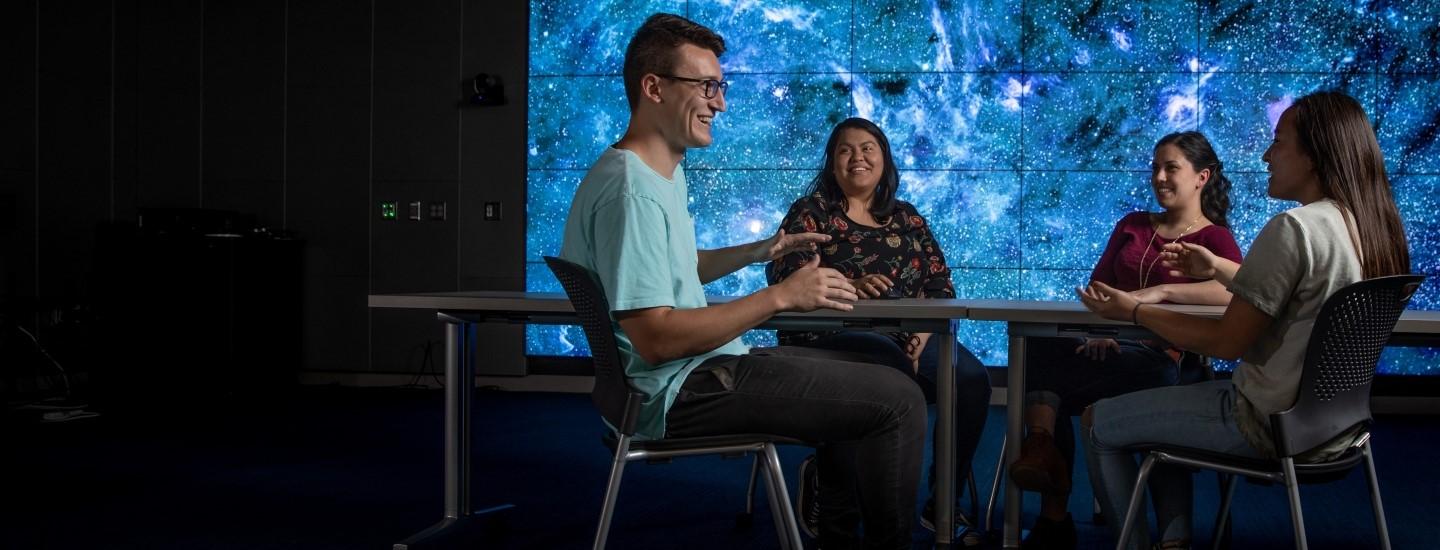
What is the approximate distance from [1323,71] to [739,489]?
411 centimetres

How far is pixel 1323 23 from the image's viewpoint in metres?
5.50

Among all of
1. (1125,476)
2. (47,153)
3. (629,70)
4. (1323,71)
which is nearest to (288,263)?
(47,153)

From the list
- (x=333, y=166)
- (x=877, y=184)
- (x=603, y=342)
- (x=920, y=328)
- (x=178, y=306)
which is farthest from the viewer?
(x=333, y=166)

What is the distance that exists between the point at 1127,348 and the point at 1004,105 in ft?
10.1

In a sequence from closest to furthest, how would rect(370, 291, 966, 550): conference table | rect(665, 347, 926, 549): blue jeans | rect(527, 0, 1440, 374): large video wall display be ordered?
1. rect(665, 347, 926, 549): blue jeans
2. rect(370, 291, 966, 550): conference table
3. rect(527, 0, 1440, 374): large video wall display

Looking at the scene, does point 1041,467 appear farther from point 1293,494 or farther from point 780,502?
point 780,502

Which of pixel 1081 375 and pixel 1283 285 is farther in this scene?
pixel 1081 375

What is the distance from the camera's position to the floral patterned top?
125 inches

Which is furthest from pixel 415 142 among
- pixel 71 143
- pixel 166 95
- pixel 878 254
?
pixel 878 254

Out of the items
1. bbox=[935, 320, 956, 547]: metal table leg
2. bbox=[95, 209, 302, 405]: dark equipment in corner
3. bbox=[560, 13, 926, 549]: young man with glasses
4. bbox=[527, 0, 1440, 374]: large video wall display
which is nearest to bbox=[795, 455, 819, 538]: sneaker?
bbox=[935, 320, 956, 547]: metal table leg

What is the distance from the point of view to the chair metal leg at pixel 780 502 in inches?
73.3

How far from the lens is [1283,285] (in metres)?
1.88

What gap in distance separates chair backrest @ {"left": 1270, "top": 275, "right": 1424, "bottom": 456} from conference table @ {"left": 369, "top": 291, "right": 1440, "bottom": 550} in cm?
36

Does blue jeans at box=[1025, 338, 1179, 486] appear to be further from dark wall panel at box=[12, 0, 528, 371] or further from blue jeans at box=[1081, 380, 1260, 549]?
dark wall panel at box=[12, 0, 528, 371]
